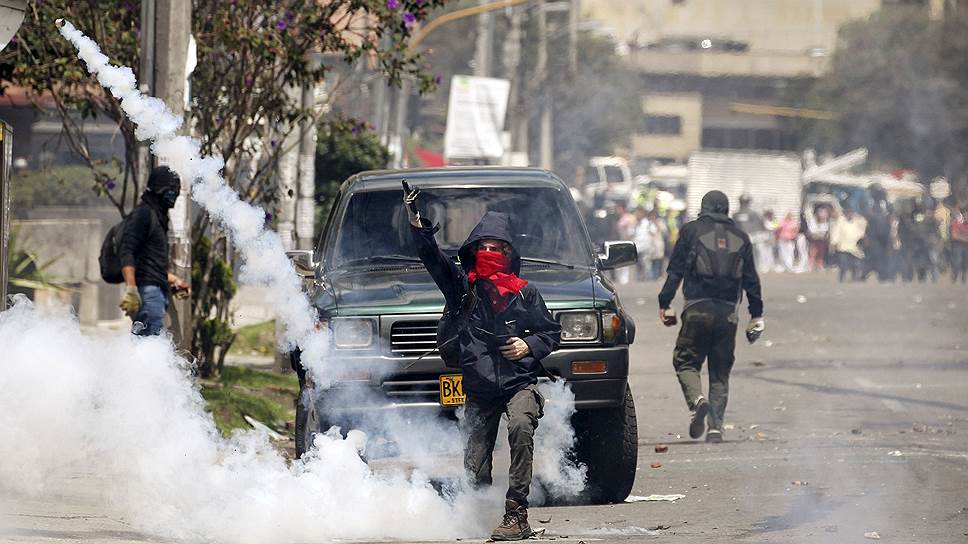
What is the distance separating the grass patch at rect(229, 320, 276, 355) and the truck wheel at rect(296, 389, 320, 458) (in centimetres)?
859

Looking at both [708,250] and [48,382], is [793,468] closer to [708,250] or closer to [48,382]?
[708,250]

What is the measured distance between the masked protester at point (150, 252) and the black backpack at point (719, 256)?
3580mm

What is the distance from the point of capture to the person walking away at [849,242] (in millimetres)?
35281

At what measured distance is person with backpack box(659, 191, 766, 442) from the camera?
11.8 metres

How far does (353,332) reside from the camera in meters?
8.94

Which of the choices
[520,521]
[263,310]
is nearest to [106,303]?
[263,310]

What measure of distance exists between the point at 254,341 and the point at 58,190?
475cm

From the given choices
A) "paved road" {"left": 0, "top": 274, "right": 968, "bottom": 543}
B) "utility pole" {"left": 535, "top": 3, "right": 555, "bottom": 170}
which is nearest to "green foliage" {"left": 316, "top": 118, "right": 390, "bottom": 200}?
"paved road" {"left": 0, "top": 274, "right": 968, "bottom": 543}

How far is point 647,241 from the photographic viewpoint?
35.4 m

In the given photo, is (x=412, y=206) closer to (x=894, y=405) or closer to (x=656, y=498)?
(x=656, y=498)

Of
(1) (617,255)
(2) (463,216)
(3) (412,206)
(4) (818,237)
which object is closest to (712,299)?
(1) (617,255)

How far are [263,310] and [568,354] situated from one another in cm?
1276

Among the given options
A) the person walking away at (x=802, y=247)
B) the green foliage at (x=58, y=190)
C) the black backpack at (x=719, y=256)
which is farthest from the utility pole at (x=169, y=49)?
the person walking away at (x=802, y=247)

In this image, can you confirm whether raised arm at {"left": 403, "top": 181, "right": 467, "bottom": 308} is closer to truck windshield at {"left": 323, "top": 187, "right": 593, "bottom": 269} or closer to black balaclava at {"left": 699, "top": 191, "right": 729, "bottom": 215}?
truck windshield at {"left": 323, "top": 187, "right": 593, "bottom": 269}
